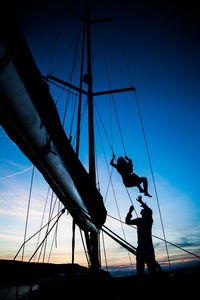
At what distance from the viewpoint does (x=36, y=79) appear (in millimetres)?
1458

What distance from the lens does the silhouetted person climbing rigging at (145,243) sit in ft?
10.0

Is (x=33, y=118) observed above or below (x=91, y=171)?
below

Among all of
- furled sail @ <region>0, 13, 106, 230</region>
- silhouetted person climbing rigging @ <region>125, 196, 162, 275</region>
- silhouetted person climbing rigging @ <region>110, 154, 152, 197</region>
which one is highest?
silhouetted person climbing rigging @ <region>110, 154, 152, 197</region>

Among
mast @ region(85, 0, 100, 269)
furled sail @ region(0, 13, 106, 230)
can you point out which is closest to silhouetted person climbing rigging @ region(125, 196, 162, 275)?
mast @ region(85, 0, 100, 269)

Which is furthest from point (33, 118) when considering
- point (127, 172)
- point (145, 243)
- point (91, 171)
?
point (127, 172)

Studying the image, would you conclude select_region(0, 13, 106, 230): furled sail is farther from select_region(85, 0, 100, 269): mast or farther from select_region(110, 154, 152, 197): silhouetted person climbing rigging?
select_region(110, 154, 152, 197): silhouetted person climbing rigging

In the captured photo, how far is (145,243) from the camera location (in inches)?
134

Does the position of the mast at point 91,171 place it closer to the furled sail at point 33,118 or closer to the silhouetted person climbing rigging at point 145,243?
the furled sail at point 33,118

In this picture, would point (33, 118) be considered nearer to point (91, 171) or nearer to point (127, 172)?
point (91, 171)

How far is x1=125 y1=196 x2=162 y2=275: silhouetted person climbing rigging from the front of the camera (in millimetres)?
3062

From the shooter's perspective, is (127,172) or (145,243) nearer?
(145,243)

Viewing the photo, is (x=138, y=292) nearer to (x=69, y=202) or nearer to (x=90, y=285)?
(x=90, y=285)

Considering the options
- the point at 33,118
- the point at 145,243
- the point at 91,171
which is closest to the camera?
the point at 33,118

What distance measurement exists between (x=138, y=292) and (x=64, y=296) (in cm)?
86
